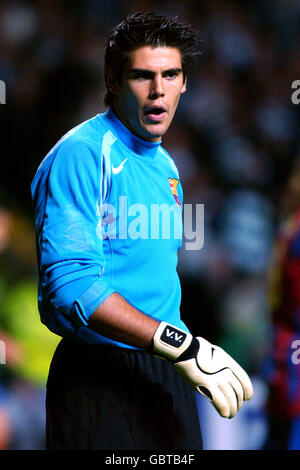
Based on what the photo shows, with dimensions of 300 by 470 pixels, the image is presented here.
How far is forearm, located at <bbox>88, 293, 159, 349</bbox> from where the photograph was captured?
5.22 ft

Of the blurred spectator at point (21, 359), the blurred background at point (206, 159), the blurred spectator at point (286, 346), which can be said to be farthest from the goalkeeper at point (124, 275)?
the blurred spectator at point (21, 359)

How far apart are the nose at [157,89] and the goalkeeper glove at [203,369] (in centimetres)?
55

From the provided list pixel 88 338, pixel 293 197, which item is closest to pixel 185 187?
pixel 293 197

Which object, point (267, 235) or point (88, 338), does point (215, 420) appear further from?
point (88, 338)

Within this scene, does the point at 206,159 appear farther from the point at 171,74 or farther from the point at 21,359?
the point at 171,74

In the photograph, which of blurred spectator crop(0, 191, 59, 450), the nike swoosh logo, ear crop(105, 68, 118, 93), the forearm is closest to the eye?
ear crop(105, 68, 118, 93)

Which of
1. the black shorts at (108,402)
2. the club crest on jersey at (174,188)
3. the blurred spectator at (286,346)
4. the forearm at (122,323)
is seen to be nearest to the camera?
the forearm at (122,323)

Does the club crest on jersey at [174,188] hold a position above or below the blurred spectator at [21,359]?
above

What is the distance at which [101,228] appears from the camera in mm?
1702

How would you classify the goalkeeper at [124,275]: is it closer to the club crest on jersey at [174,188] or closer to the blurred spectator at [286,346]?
the club crest on jersey at [174,188]

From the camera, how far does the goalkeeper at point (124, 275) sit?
1617 millimetres

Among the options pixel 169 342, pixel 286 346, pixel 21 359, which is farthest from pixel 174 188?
pixel 21 359

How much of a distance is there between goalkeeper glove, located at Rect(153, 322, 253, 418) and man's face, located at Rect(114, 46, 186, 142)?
0.51 m

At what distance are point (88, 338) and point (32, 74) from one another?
93.1 inches
